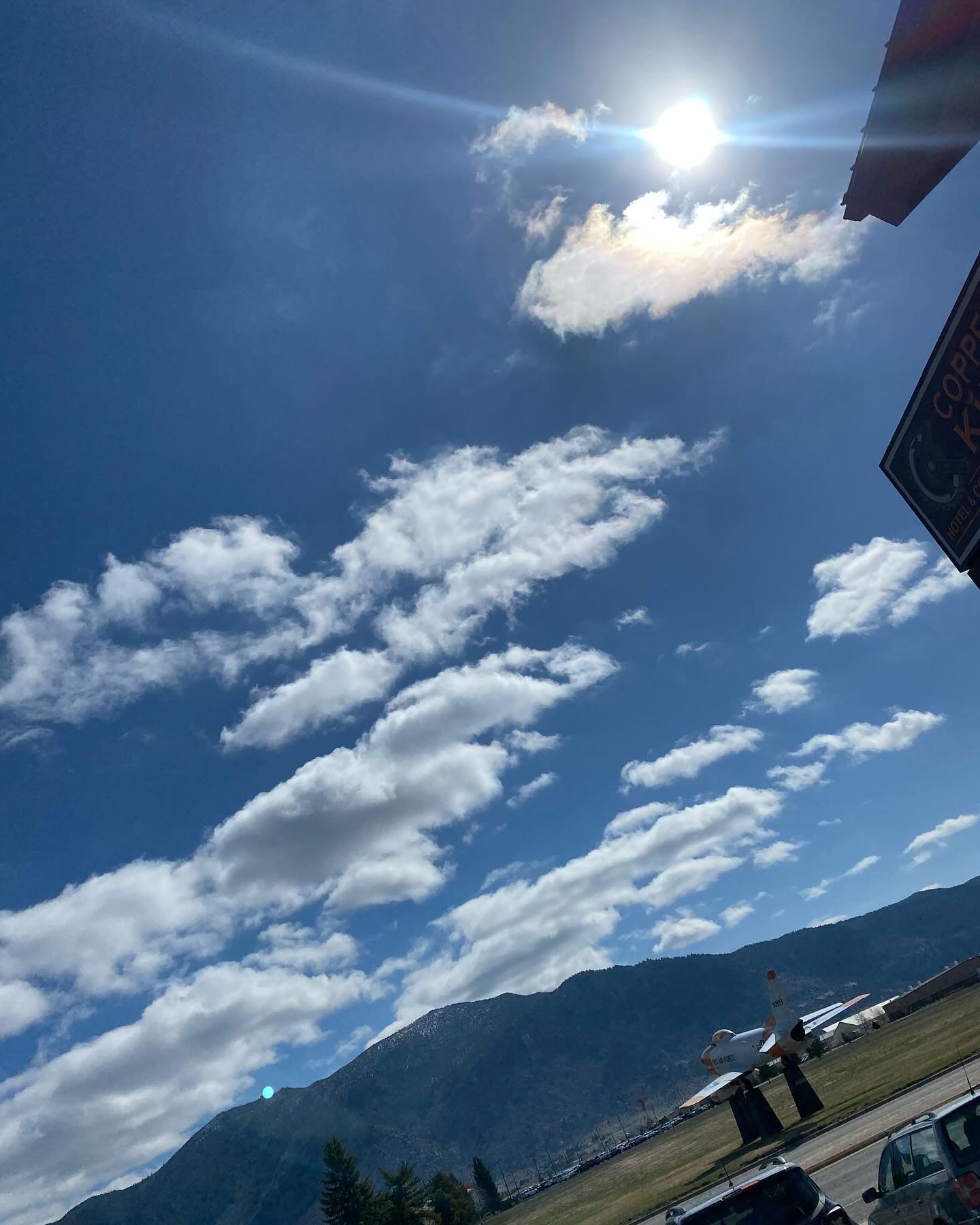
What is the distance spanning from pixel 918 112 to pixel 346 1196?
93214 millimetres

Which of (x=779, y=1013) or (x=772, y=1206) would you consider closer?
(x=772, y=1206)

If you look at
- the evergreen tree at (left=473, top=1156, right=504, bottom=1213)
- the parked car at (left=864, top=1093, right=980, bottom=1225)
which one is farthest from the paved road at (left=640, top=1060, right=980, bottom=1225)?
the evergreen tree at (left=473, top=1156, right=504, bottom=1213)

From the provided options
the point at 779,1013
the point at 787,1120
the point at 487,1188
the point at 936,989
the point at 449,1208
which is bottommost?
the point at 936,989

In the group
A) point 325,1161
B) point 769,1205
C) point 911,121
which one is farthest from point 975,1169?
point 325,1161

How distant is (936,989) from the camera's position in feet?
489

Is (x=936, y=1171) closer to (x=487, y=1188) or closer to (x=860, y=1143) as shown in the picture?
(x=860, y=1143)

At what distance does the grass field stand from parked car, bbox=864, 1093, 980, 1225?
28142mm

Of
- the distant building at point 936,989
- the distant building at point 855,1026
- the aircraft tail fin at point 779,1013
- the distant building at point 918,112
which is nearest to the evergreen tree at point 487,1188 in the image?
the distant building at point 855,1026

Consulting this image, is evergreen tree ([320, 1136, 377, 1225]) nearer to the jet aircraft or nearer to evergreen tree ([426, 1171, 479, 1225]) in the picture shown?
evergreen tree ([426, 1171, 479, 1225])

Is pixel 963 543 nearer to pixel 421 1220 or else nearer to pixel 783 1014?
pixel 783 1014

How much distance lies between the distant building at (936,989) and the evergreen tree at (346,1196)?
109 metres

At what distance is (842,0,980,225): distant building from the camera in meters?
32.8

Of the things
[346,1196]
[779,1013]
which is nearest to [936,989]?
[346,1196]

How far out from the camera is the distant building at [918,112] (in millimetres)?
32812
